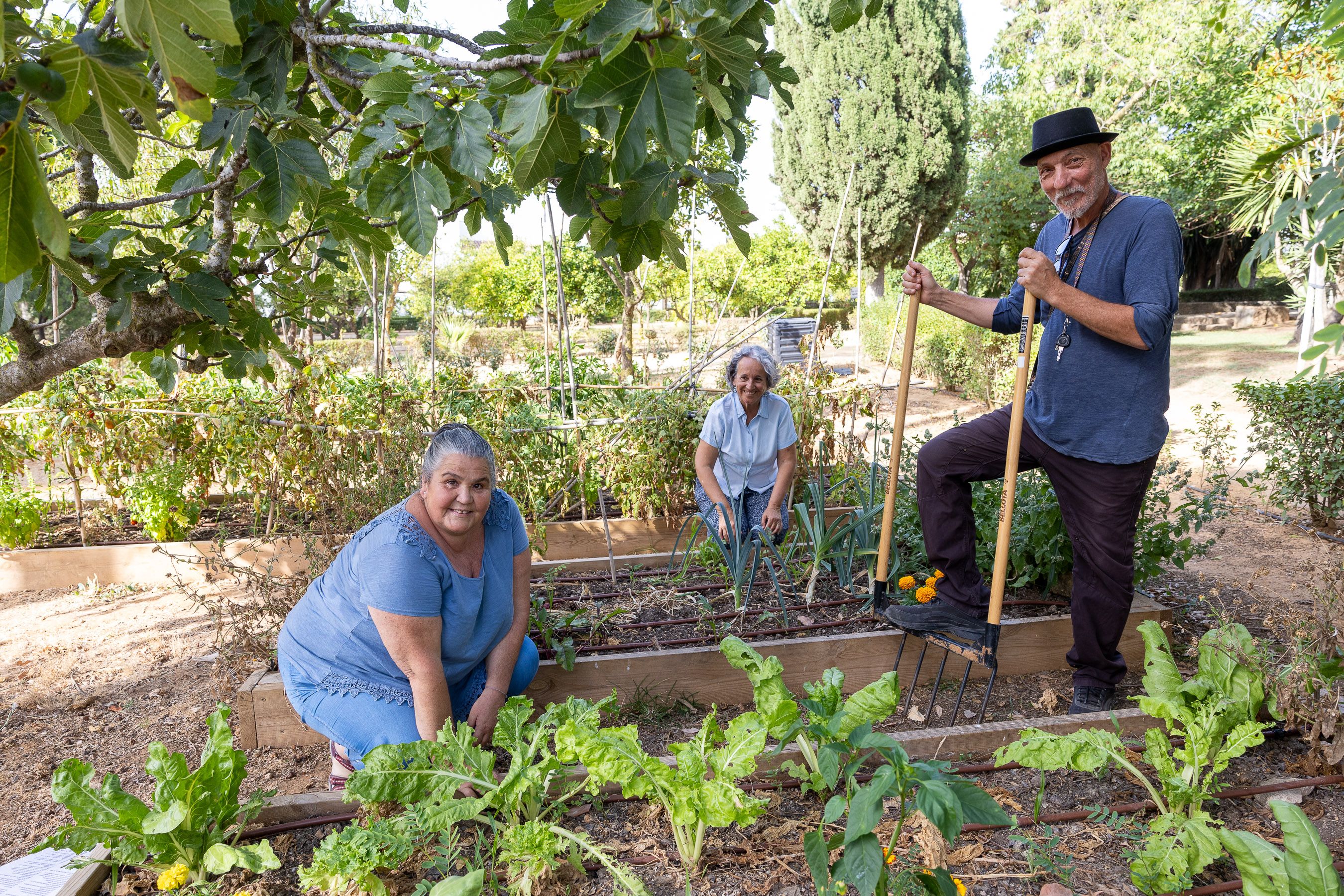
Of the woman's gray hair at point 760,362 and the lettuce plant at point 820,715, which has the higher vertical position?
the woman's gray hair at point 760,362

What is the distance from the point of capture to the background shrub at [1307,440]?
479 cm

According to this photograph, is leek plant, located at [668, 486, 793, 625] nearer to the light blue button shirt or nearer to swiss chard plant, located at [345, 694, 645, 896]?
the light blue button shirt

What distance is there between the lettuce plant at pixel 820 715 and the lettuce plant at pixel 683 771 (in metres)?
0.08

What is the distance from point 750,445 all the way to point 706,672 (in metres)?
1.36

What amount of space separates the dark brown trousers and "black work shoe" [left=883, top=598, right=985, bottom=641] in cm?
15

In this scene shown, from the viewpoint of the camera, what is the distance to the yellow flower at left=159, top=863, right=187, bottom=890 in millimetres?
1732

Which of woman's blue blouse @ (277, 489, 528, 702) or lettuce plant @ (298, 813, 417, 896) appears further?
woman's blue blouse @ (277, 489, 528, 702)

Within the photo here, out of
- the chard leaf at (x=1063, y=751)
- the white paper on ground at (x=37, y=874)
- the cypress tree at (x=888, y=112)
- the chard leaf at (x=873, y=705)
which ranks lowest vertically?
the white paper on ground at (x=37, y=874)

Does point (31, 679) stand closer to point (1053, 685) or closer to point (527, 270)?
point (1053, 685)

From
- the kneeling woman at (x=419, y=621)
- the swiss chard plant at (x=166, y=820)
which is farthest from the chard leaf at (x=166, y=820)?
the kneeling woman at (x=419, y=621)

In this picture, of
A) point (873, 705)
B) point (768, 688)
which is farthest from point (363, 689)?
point (873, 705)

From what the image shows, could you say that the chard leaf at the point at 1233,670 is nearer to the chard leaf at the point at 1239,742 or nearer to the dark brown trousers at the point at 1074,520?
the chard leaf at the point at 1239,742

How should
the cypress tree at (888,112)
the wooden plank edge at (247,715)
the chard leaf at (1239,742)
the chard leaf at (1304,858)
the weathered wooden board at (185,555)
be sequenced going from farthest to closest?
the cypress tree at (888,112), the weathered wooden board at (185,555), the wooden plank edge at (247,715), the chard leaf at (1239,742), the chard leaf at (1304,858)

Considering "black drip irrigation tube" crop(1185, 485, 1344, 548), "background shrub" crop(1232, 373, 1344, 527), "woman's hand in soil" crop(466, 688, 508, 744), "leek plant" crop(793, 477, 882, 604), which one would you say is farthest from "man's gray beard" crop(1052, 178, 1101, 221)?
"background shrub" crop(1232, 373, 1344, 527)
